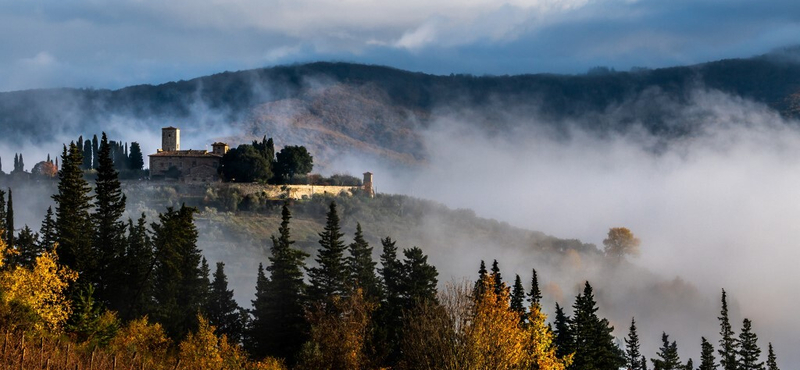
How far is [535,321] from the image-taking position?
5566 cm

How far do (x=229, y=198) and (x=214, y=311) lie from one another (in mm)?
71399

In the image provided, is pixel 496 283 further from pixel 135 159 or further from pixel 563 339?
pixel 135 159

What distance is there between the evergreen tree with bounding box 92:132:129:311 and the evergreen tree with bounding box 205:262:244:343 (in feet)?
20.8

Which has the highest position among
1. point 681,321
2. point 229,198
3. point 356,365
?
point 229,198

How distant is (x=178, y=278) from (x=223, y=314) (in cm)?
509

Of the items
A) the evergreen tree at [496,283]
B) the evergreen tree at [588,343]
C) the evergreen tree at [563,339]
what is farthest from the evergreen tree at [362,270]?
the evergreen tree at [588,343]

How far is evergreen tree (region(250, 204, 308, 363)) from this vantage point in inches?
2530

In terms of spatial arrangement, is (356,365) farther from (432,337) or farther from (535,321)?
(535,321)

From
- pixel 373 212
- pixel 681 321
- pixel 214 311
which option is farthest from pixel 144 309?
pixel 681 321

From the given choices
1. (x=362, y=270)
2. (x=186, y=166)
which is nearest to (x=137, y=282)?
(x=362, y=270)

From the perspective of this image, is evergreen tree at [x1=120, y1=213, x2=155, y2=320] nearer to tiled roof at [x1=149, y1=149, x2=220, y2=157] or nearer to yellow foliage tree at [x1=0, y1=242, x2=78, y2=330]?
yellow foliage tree at [x1=0, y1=242, x2=78, y2=330]

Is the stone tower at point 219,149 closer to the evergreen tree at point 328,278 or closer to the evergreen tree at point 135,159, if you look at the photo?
the evergreen tree at point 135,159

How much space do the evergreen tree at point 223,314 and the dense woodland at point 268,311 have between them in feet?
0.35

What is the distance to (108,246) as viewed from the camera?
69812 mm
